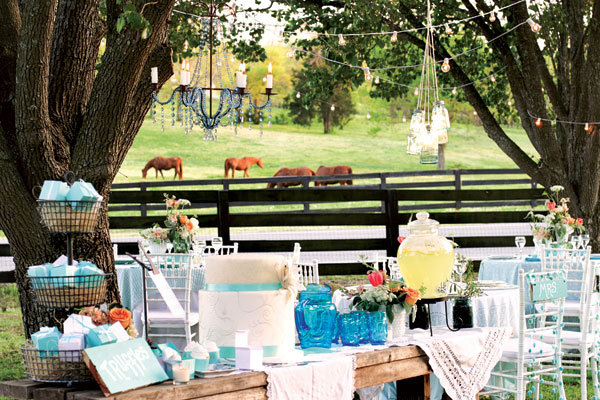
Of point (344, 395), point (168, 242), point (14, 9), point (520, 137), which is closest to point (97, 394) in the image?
point (344, 395)

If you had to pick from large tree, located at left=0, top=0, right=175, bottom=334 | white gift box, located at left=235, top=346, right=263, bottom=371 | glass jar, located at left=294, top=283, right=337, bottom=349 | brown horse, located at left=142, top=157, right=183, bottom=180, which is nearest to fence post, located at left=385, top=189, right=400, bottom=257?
large tree, located at left=0, top=0, right=175, bottom=334

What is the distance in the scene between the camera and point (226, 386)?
246 centimetres

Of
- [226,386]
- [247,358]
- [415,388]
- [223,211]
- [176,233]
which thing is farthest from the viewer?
[223,211]

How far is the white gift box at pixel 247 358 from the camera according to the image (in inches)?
101

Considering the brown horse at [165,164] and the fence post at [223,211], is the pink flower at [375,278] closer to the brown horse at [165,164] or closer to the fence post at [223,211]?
the fence post at [223,211]

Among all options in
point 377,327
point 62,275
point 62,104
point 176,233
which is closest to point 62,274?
point 62,275

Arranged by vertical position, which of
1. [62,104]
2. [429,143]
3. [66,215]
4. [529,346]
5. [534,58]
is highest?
[534,58]

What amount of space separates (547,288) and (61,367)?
2697mm

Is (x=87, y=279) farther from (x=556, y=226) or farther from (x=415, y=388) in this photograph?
(x=556, y=226)

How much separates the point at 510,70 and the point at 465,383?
636cm

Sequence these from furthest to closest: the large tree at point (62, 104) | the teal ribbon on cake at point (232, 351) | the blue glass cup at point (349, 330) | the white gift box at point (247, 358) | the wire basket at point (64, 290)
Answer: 1. the large tree at point (62, 104)
2. the blue glass cup at point (349, 330)
3. the wire basket at point (64, 290)
4. the teal ribbon on cake at point (232, 351)
5. the white gift box at point (247, 358)

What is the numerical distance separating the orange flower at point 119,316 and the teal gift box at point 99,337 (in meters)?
0.15

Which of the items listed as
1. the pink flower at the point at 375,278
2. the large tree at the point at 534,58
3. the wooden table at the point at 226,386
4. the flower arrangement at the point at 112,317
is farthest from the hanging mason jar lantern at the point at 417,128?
the large tree at the point at 534,58

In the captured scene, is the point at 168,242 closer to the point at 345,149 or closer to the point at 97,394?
the point at 97,394
